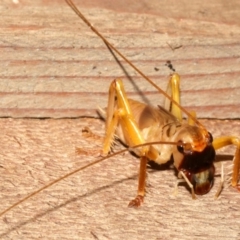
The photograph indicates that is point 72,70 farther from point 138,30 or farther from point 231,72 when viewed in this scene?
point 231,72

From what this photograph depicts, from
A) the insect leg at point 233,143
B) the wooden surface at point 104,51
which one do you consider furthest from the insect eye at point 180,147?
the wooden surface at point 104,51

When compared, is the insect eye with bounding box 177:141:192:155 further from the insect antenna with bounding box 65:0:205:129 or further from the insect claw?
the insect claw

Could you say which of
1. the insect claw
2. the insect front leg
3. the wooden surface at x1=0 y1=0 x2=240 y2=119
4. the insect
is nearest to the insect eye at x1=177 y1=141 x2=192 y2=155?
the insect

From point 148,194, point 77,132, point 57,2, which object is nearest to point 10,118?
point 77,132

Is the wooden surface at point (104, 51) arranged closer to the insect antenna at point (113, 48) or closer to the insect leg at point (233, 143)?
the insect antenna at point (113, 48)

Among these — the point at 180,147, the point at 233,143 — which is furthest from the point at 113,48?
the point at 233,143

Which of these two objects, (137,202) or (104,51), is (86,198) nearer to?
(137,202)
